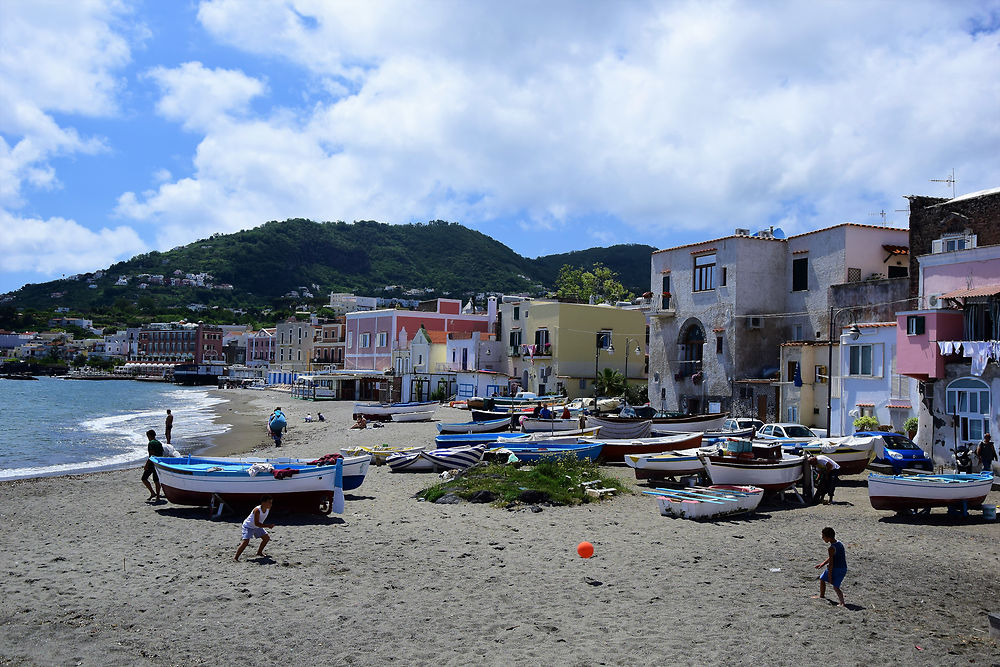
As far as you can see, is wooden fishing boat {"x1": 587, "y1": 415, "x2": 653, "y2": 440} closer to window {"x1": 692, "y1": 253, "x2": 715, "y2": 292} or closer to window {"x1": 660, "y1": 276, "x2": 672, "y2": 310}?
window {"x1": 692, "y1": 253, "x2": 715, "y2": 292}

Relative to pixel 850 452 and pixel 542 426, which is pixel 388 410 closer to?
pixel 542 426

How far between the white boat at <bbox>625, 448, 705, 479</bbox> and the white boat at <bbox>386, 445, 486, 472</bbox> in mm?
5549

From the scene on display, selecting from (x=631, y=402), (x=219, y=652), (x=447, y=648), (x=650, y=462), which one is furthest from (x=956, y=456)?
(x=631, y=402)

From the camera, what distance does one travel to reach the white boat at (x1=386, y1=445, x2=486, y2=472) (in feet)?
81.4

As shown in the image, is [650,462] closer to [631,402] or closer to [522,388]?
[631,402]

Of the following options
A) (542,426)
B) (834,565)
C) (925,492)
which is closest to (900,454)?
→ (925,492)

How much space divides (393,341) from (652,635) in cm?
6970

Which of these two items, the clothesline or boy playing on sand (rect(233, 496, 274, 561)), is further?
the clothesline

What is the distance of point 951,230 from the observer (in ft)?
96.7

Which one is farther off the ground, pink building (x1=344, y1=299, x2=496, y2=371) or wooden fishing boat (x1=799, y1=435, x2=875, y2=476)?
pink building (x1=344, y1=299, x2=496, y2=371)

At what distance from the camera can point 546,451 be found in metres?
25.9

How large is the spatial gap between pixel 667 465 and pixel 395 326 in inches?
2324

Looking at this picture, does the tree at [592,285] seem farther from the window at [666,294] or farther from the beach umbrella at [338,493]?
the beach umbrella at [338,493]

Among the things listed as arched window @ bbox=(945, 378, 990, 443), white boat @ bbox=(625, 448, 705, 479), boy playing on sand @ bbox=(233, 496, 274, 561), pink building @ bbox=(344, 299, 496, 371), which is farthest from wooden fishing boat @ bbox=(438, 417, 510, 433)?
pink building @ bbox=(344, 299, 496, 371)
